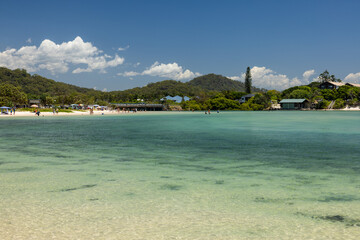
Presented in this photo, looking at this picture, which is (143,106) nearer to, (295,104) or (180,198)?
(295,104)

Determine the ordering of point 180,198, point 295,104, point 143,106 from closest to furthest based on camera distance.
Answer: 1. point 180,198
2. point 295,104
3. point 143,106

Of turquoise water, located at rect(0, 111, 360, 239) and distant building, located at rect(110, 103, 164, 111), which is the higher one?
distant building, located at rect(110, 103, 164, 111)

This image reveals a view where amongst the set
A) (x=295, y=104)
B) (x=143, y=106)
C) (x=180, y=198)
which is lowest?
(x=180, y=198)

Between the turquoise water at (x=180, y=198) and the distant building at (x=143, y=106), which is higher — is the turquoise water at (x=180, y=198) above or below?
below

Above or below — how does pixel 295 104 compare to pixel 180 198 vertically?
above

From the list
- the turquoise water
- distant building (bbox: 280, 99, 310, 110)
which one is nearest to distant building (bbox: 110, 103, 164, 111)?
distant building (bbox: 280, 99, 310, 110)

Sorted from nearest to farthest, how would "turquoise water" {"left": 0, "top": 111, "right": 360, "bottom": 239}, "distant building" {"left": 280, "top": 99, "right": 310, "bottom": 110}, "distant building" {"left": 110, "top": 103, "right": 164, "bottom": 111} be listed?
"turquoise water" {"left": 0, "top": 111, "right": 360, "bottom": 239}, "distant building" {"left": 280, "top": 99, "right": 310, "bottom": 110}, "distant building" {"left": 110, "top": 103, "right": 164, "bottom": 111}

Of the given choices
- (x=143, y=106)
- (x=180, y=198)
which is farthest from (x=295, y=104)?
(x=180, y=198)

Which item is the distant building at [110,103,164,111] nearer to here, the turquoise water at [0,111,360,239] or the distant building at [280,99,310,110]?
the distant building at [280,99,310,110]

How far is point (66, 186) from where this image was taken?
9.87 m

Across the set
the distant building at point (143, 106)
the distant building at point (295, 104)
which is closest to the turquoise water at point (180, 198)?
the distant building at point (295, 104)

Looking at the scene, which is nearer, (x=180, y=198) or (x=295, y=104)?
(x=180, y=198)

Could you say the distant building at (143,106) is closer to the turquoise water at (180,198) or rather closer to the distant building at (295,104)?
the distant building at (295,104)

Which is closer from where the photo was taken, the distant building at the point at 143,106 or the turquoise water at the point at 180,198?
the turquoise water at the point at 180,198
